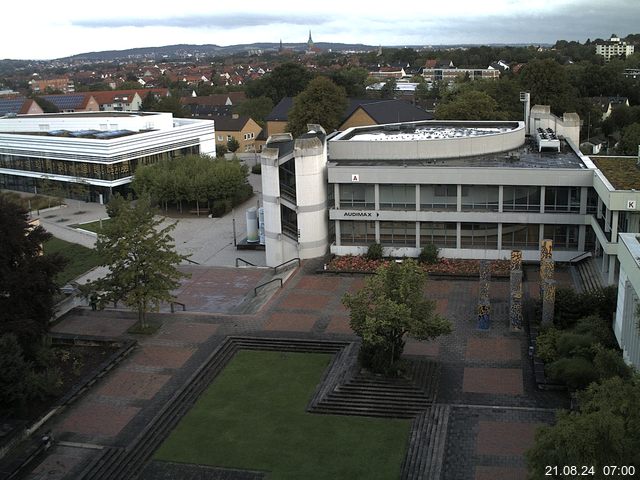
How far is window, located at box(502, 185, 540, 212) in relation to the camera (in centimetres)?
3772

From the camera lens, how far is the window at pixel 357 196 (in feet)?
131

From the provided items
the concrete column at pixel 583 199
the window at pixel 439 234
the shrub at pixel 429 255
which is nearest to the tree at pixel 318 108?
the window at pixel 439 234

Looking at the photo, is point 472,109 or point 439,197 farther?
point 472,109

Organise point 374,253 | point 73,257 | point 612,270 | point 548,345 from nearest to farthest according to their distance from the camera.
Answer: point 548,345 → point 612,270 → point 374,253 → point 73,257

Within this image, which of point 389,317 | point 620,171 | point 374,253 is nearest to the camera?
point 389,317

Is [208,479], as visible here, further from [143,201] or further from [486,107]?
[486,107]

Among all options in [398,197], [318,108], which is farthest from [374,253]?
[318,108]

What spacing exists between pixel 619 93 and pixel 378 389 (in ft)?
329

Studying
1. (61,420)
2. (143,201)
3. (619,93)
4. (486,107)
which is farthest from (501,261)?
(619,93)

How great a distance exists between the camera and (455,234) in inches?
1542

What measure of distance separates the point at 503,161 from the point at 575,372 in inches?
762

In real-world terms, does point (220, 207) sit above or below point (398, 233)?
below

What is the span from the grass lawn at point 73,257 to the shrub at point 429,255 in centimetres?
1785

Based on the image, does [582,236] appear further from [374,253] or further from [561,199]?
[374,253]
